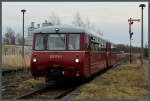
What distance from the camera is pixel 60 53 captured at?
19.5 metres

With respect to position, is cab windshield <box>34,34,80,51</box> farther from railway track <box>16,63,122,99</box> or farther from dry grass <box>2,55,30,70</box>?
dry grass <box>2,55,30,70</box>

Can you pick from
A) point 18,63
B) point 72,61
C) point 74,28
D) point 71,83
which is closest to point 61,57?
point 72,61

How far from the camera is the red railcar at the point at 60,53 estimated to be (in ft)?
63.4

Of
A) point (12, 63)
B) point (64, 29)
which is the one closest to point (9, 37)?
point (12, 63)

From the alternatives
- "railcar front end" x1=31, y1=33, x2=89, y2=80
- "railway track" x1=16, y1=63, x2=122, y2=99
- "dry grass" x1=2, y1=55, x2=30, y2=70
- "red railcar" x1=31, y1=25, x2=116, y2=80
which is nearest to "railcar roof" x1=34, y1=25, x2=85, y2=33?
"red railcar" x1=31, y1=25, x2=116, y2=80

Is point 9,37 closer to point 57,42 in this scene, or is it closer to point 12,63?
point 12,63

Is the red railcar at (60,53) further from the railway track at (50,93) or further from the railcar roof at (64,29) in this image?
the railway track at (50,93)

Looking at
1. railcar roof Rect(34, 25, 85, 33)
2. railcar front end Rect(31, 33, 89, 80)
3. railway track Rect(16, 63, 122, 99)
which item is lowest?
railway track Rect(16, 63, 122, 99)

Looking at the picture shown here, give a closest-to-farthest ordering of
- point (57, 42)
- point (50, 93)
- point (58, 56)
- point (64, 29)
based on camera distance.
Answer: point (50, 93) < point (58, 56) < point (57, 42) < point (64, 29)

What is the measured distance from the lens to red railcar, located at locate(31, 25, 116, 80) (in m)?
19.3

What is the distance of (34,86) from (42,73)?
6.17ft

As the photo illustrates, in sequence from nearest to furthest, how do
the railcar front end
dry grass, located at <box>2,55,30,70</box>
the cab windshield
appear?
the railcar front end, the cab windshield, dry grass, located at <box>2,55,30,70</box>

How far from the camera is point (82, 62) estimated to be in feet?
63.6

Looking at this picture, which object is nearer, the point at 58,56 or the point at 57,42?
the point at 58,56
